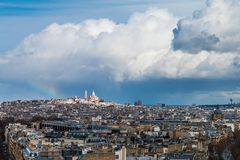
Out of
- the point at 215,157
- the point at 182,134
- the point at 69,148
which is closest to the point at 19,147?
the point at 69,148

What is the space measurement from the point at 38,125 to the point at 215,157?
68452mm

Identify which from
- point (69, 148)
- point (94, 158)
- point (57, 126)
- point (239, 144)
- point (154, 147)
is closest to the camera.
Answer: point (94, 158)

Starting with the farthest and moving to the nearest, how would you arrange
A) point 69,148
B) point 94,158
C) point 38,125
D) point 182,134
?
point 38,125, point 182,134, point 69,148, point 94,158

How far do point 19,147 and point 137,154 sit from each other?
2178 cm

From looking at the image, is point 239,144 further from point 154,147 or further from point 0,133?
point 0,133

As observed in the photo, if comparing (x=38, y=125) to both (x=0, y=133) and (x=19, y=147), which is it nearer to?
(x=0, y=133)

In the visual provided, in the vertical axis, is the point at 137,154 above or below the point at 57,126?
below

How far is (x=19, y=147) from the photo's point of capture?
320 feet

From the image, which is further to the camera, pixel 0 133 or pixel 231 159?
pixel 0 133

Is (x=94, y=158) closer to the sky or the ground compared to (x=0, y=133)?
closer to the ground

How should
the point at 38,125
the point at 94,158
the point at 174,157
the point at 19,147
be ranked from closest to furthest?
the point at 94,158 < the point at 174,157 < the point at 19,147 < the point at 38,125

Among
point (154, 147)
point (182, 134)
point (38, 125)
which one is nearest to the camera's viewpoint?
point (154, 147)

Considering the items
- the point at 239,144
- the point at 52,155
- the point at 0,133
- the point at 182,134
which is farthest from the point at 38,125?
the point at 52,155

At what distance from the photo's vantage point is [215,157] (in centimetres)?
10275
